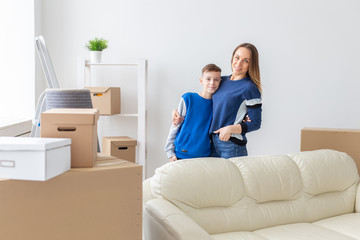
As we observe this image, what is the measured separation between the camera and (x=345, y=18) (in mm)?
3951

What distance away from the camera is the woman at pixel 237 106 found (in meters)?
2.34

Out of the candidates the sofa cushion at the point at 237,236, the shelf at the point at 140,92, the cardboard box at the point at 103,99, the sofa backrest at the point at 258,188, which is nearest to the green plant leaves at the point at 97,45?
the shelf at the point at 140,92

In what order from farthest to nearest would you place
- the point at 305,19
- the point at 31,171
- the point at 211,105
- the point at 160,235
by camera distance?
the point at 305,19 → the point at 211,105 → the point at 160,235 → the point at 31,171

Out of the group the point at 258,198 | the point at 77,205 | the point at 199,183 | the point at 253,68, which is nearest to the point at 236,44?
the point at 253,68

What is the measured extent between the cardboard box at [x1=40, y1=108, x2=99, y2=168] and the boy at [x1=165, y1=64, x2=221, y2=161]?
3.47 feet

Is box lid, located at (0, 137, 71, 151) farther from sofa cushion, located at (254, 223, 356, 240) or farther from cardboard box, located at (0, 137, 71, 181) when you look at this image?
sofa cushion, located at (254, 223, 356, 240)

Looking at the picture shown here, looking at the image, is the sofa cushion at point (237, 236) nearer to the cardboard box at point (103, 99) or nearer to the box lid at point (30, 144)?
the box lid at point (30, 144)

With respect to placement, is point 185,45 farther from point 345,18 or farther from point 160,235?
point 160,235

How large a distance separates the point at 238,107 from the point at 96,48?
6.70ft

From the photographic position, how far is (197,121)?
2.45 meters

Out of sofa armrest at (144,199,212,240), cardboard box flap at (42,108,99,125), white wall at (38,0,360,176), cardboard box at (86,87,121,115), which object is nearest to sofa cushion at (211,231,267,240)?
sofa armrest at (144,199,212,240)

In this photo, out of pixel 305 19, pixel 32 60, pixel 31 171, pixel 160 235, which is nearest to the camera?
pixel 31 171

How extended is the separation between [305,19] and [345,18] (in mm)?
390

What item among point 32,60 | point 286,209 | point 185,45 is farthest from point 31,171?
point 185,45
